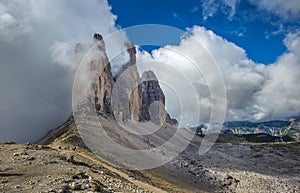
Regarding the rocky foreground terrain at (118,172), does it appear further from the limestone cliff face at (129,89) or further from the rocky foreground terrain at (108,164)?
the limestone cliff face at (129,89)

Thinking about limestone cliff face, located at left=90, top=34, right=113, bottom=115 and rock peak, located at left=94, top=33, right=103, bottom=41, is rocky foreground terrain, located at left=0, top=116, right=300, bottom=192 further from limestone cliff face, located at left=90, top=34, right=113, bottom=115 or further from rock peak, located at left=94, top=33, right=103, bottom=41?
rock peak, located at left=94, top=33, right=103, bottom=41

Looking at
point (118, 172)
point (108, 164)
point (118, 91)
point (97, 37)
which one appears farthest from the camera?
point (118, 91)

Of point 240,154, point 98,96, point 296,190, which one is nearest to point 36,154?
point 296,190

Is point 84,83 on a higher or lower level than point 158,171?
higher

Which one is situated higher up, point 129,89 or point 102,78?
point 129,89

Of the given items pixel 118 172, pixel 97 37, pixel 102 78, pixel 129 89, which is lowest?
pixel 118 172

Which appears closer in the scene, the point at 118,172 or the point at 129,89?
the point at 118,172

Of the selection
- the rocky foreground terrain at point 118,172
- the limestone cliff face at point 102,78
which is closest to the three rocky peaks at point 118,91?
the limestone cliff face at point 102,78

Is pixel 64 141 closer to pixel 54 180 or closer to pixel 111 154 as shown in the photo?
pixel 111 154

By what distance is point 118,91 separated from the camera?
153125mm

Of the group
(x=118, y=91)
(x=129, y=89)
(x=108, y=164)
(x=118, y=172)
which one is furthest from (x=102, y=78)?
(x=118, y=172)

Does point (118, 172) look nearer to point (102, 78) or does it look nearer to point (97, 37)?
point (102, 78)

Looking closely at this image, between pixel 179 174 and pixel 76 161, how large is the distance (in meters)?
31.9

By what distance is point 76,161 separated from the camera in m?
36.8
